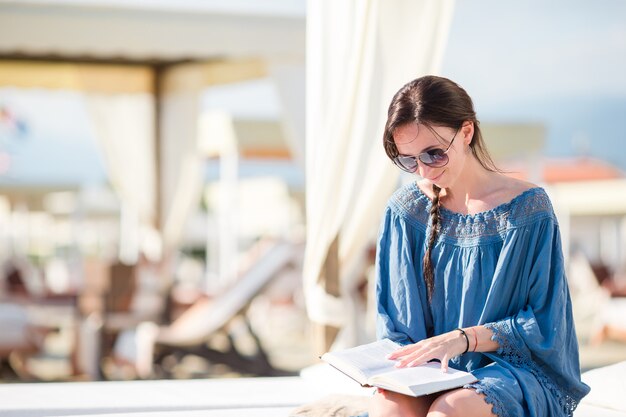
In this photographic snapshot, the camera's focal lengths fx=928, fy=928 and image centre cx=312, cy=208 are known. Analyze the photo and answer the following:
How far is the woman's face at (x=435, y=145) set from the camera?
77.8 inches

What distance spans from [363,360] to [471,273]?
311 millimetres

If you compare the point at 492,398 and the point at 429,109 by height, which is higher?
the point at 429,109

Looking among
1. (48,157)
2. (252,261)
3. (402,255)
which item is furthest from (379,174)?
(48,157)

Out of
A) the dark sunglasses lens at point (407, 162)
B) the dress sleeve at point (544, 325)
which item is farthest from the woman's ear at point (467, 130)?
the dress sleeve at point (544, 325)

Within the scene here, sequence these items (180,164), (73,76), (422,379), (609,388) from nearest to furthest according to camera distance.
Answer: (422,379), (609,388), (73,76), (180,164)

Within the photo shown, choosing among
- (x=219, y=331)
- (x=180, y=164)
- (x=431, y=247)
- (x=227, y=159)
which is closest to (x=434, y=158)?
(x=431, y=247)

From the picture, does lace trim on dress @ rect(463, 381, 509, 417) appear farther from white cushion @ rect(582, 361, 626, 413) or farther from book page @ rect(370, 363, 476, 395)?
white cushion @ rect(582, 361, 626, 413)

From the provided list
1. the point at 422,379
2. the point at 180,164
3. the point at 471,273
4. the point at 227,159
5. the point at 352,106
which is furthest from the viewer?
the point at 227,159

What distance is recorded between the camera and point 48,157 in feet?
60.8

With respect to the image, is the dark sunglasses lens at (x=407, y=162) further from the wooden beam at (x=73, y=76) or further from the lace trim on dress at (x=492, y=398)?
the wooden beam at (x=73, y=76)

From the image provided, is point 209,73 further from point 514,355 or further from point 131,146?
point 514,355

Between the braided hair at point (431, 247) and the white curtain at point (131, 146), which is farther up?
the braided hair at point (431, 247)

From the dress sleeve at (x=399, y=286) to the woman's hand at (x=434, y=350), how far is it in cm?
17

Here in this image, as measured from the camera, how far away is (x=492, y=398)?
5.88 ft
